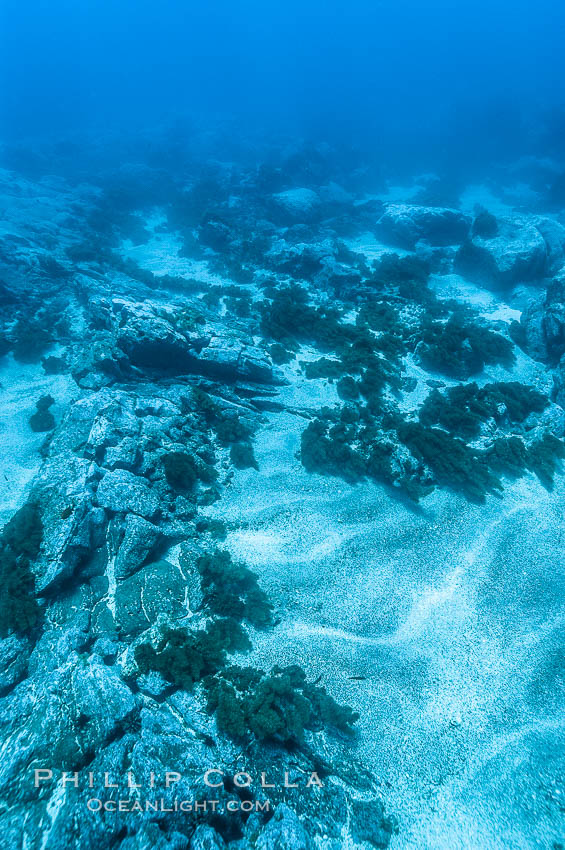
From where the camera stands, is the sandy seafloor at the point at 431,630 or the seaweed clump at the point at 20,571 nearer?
the sandy seafloor at the point at 431,630

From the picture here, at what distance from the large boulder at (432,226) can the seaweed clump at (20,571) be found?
45.0 metres

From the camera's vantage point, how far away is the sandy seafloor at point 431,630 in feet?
37.8

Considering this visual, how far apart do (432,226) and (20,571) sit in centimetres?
4868

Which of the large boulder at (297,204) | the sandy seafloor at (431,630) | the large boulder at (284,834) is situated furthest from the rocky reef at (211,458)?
the large boulder at (297,204)

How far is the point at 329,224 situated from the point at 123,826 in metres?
54.0

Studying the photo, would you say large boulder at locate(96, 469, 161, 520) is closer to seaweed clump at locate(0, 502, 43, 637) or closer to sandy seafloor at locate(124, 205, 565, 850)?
seaweed clump at locate(0, 502, 43, 637)

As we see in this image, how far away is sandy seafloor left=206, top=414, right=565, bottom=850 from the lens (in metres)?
11.5

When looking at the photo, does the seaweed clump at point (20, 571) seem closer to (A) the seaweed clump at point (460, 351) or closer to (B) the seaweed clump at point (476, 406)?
(B) the seaweed clump at point (476, 406)

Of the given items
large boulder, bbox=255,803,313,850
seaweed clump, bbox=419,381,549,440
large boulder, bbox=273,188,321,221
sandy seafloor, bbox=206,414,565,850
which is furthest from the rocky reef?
large boulder, bbox=273,188,321,221

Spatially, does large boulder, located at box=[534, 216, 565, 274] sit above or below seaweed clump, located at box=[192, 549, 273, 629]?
above

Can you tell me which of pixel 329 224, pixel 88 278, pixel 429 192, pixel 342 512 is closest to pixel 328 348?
pixel 342 512

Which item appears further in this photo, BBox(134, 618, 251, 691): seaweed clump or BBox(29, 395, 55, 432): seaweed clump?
BBox(29, 395, 55, 432): seaweed clump

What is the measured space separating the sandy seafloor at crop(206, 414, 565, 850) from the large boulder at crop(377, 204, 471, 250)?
3396cm

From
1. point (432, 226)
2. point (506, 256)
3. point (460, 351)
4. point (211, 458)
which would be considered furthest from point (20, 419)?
point (432, 226)
